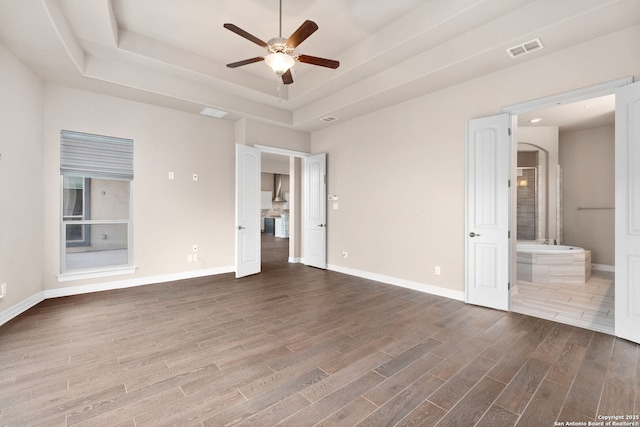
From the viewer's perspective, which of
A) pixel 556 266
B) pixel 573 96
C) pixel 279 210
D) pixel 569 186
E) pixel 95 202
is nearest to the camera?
pixel 573 96

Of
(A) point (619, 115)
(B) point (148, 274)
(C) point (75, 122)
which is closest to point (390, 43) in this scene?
(A) point (619, 115)

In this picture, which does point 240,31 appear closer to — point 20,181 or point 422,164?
point 422,164

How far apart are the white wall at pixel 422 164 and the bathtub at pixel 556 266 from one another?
1882mm

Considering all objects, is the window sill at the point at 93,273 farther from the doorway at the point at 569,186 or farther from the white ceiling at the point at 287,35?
the doorway at the point at 569,186

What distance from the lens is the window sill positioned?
4.19 metres

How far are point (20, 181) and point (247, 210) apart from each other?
2984mm

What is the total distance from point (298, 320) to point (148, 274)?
310cm

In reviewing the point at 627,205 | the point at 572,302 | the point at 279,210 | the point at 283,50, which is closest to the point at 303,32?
the point at 283,50

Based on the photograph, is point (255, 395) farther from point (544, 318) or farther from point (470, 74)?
point (470, 74)

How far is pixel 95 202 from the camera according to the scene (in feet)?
15.0

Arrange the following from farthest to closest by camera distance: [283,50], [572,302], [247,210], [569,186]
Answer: [569,186]
[247,210]
[572,302]
[283,50]

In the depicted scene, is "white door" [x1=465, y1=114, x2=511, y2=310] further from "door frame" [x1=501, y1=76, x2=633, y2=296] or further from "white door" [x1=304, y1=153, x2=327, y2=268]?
"white door" [x1=304, y1=153, x2=327, y2=268]

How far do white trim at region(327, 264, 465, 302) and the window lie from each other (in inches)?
151

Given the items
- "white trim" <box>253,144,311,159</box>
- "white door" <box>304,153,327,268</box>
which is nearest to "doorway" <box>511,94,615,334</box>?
"white door" <box>304,153,327,268</box>
